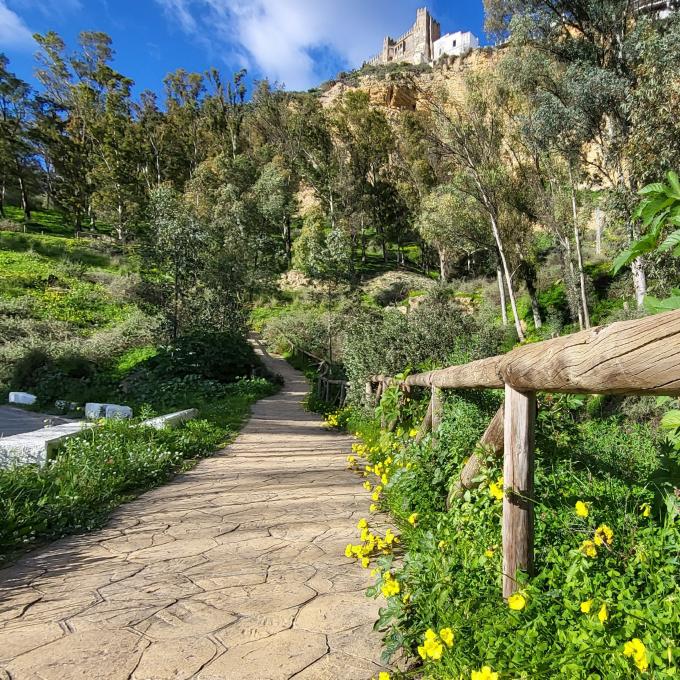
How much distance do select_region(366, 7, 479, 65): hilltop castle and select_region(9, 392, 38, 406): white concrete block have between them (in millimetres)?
79470

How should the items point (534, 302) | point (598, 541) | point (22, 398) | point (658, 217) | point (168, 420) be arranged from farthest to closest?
1. point (534, 302)
2. point (22, 398)
3. point (168, 420)
4. point (598, 541)
5. point (658, 217)

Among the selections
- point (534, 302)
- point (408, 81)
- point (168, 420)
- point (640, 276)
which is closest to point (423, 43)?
point (408, 81)

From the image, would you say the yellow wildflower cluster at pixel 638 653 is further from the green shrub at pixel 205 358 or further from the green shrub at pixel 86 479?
the green shrub at pixel 205 358

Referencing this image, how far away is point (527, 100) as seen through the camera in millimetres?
16828

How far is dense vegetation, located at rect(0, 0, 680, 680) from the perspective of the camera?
154cm

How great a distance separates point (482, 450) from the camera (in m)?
2.23

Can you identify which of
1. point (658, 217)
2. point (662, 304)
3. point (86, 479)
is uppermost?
point (658, 217)

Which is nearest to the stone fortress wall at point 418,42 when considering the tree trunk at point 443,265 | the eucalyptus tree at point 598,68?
the tree trunk at point 443,265

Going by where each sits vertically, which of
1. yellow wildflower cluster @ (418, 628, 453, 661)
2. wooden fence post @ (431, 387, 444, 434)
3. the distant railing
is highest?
the distant railing

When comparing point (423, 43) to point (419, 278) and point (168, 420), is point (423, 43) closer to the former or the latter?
point (419, 278)

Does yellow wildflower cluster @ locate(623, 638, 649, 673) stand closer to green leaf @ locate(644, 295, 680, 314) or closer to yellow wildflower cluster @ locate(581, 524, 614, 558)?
yellow wildflower cluster @ locate(581, 524, 614, 558)

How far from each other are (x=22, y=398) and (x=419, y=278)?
23.5 meters

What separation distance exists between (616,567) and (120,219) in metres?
37.8

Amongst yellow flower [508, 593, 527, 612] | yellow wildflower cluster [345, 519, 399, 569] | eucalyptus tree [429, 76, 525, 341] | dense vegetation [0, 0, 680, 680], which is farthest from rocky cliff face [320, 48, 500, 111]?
yellow flower [508, 593, 527, 612]
